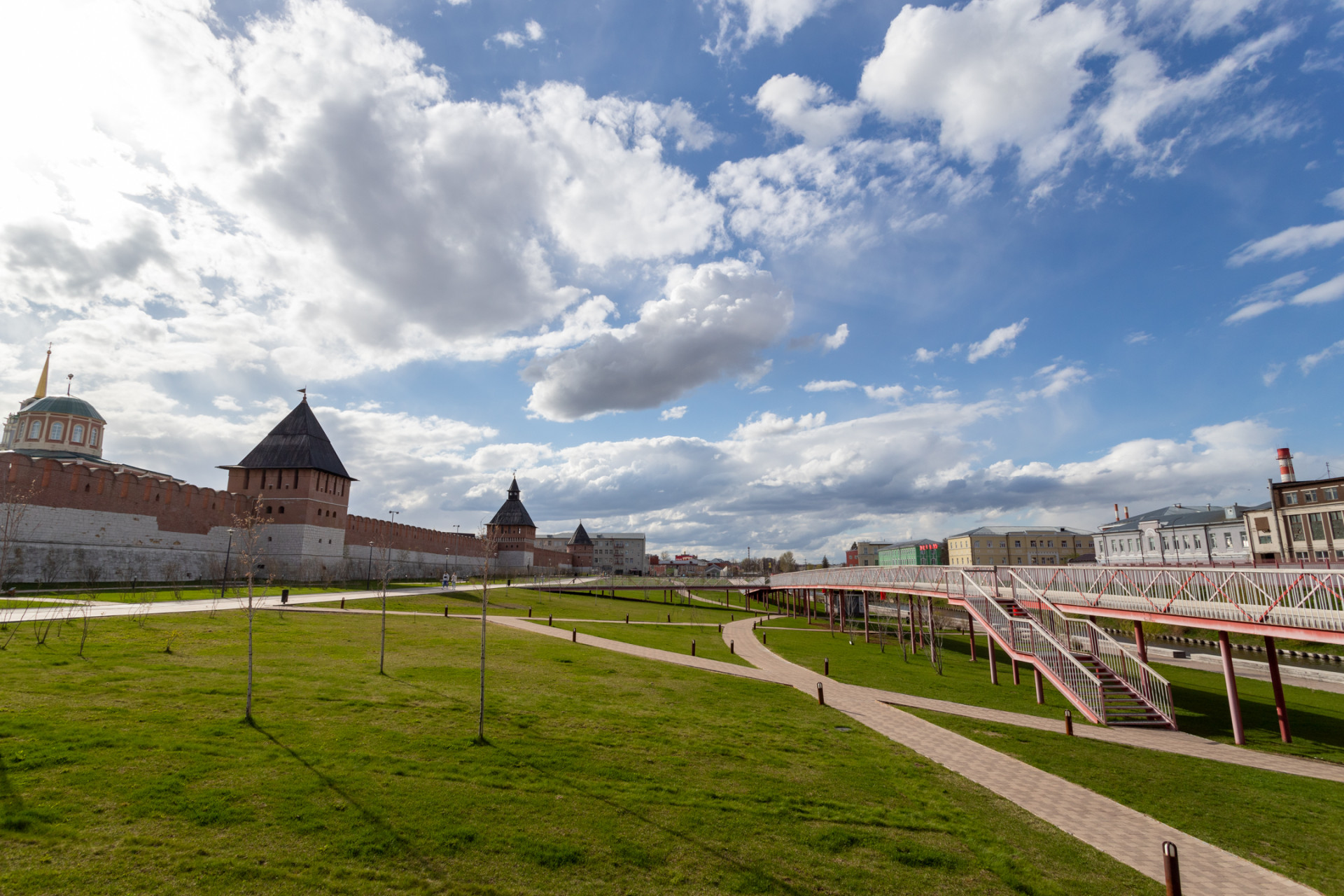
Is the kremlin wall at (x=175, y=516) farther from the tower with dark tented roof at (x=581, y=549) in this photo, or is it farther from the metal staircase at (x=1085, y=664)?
the tower with dark tented roof at (x=581, y=549)

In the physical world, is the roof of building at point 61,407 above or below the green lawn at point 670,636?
above

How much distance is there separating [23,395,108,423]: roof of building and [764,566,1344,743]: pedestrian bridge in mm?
84611

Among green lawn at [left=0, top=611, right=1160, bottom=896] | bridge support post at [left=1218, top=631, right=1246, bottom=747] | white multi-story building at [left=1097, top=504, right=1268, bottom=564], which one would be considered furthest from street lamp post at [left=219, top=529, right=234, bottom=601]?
white multi-story building at [left=1097, top=504, right=1268, bottom=564]

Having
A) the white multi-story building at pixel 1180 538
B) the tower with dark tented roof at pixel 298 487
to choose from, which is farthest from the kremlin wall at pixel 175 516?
the white multi-story building at pixel 1180 538

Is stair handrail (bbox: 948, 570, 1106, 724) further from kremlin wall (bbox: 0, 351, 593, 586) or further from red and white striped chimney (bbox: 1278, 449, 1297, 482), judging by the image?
red and white striped chimney (bbox: 1278, 449, 1297, 482)

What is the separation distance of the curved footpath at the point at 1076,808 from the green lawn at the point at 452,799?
2.12 feet

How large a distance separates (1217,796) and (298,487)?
6325 centimetres

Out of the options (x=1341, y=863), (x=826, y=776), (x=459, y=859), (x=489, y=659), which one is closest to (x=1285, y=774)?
(x=1341, y=863)

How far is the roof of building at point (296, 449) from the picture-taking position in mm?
56625

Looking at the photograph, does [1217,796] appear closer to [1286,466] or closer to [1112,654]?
[1112,654]

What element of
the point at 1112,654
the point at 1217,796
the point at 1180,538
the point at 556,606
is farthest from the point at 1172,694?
the point at 1180,538

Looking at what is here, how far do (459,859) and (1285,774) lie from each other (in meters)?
17.8

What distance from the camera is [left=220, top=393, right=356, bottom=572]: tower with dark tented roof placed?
180 ft

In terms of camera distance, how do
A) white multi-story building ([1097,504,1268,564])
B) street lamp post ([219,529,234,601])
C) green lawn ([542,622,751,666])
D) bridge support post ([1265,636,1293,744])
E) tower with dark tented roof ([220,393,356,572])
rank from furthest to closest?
white multi-story building ([1097,504,1268,564]) < tower with dark tented roof ([220,393,356,572]) < street lamp post ([219,529,234,601]) < green lawn ([542,622,751,666]) < bridge support post ([1265,636,1293,744])
